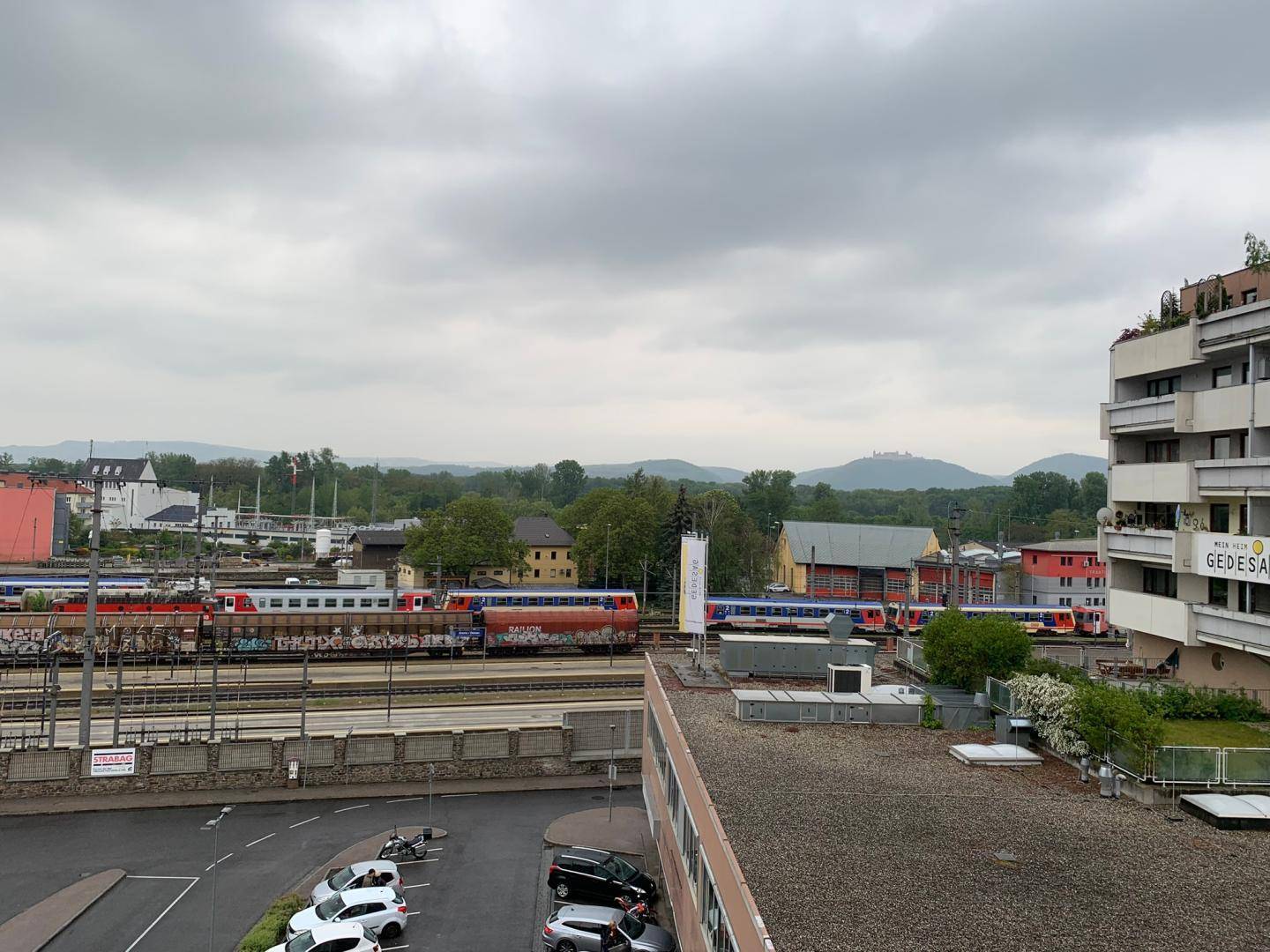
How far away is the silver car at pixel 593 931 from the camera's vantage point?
21.2 meters

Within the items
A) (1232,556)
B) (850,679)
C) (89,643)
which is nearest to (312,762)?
(89,643)

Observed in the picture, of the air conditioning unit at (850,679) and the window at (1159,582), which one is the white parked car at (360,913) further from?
the window at (1159,582)

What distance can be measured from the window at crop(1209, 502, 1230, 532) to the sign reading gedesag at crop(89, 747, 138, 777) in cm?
3870

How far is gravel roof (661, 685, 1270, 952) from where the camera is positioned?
11141 mm

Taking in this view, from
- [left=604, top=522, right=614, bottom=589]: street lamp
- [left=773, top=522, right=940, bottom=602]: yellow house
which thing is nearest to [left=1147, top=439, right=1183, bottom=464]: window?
[left=604, top=522, right=614, bottom=589]: street lamp

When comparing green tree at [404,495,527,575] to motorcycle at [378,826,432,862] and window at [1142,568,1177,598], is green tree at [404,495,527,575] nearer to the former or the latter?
motorcycle at [378,826,432,862]

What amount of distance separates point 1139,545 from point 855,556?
6411 cm

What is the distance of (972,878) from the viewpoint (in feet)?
41.7

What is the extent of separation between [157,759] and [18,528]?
282 ft

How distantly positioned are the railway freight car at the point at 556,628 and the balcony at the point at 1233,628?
116 ft

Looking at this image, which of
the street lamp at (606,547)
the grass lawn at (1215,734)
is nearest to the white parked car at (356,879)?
the grass lawn at (1215,734)

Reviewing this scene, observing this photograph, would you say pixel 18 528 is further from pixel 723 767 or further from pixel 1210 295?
pixel 1210 295

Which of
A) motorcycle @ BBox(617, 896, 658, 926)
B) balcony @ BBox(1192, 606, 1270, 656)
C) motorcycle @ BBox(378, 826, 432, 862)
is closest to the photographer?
balcony @ BBox(1192, 606, 1270, 656)

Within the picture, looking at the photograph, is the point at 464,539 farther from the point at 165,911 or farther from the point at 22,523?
the point at 22,523
